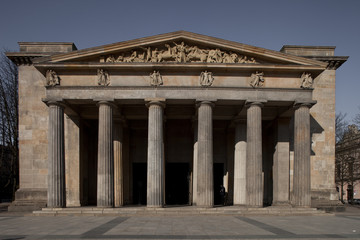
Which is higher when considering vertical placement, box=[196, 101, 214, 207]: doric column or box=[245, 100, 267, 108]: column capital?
box=[245, 100, 267, 108]: column capital

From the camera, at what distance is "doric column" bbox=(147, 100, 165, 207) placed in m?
24.3

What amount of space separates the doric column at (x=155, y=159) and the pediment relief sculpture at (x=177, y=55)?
131 inches

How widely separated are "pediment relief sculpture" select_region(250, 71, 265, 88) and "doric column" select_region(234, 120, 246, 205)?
467 cm

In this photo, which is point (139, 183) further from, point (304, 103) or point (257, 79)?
point (304, 103)

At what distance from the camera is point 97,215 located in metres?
23.4

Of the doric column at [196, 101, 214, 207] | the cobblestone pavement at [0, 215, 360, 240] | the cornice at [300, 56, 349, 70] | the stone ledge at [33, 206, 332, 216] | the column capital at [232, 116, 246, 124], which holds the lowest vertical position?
the stone ledge at [33, 206, 332, 216]

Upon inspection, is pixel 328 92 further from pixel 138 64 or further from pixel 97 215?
pixel 97 215

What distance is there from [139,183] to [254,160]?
12.4 metres

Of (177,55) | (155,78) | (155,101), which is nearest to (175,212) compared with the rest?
(155,101)

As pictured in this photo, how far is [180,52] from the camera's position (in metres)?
25.2

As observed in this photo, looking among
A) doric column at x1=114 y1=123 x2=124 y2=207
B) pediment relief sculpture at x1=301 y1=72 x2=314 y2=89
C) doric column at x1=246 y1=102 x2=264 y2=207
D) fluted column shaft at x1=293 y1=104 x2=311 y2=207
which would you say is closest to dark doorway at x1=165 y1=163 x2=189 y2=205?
doric column at x1=114 y1=123 x2=124 y2=207

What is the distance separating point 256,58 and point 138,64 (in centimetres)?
873

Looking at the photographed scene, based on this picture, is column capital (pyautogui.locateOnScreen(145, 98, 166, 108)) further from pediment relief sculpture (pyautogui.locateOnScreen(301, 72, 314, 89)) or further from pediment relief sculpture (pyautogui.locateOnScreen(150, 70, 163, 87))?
pediment relief sculpture (pyautogui.locateOnScreen(301, 72, 314, 89))

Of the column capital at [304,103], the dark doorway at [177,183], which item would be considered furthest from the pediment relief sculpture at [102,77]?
the column capital at [304,103]
